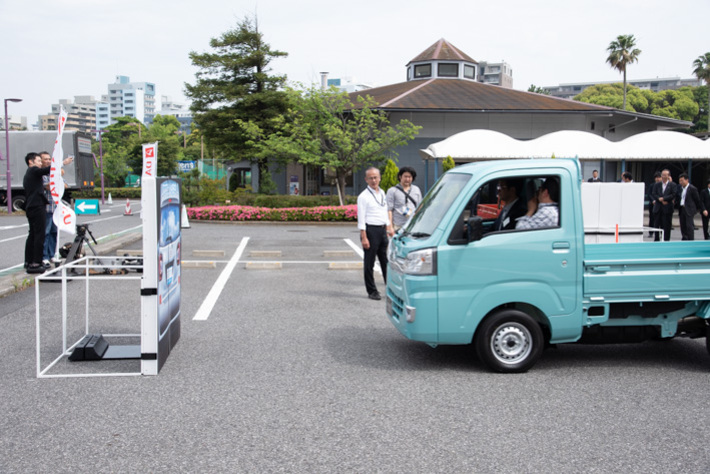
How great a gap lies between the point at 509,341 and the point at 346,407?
1.68 meters

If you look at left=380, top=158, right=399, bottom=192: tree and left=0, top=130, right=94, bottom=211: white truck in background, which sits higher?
left=0, top=130, right=94, bottom=211: white truck in background

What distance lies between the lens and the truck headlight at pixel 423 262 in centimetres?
528

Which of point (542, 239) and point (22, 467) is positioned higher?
point (542, 239)

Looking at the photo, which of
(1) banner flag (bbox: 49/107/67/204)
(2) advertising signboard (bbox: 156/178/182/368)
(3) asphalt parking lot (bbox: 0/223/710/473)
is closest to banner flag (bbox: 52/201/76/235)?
(1) banner flag (bbox: 49/107/67/204)

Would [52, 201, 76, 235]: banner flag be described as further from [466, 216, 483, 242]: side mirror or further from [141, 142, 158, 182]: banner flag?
[466, 216, 483, 242]: side mirror

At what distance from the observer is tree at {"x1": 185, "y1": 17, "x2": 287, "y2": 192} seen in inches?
1264

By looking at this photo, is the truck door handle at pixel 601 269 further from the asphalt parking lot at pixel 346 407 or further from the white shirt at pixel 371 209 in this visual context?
the white shirt at pixel 371 209

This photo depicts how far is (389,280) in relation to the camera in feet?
20.2

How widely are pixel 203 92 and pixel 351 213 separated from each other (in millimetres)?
13302

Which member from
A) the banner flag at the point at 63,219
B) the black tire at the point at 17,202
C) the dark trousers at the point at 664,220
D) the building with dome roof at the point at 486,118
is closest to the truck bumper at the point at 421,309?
the banner flag at the point at 63,219

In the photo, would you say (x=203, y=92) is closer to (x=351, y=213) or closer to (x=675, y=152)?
(x=351, y=213)

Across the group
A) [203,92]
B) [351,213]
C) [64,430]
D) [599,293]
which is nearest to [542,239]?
[599,293]

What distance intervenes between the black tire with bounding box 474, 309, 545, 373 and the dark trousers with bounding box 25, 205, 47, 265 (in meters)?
8.05

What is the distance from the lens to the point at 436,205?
5.86m
